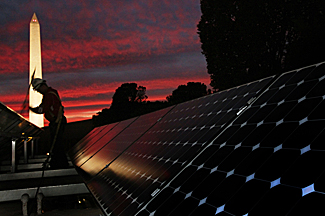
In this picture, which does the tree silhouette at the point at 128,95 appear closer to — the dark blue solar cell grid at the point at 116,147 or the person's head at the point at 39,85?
the dark blue solar cell grid at the point at 116,147

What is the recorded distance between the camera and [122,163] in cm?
870

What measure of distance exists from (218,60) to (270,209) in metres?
28.0

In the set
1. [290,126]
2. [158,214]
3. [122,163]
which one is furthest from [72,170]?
[290,126]

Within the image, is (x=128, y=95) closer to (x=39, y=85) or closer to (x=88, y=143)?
(x=88, y=143)

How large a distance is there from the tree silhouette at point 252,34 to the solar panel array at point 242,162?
2058cm

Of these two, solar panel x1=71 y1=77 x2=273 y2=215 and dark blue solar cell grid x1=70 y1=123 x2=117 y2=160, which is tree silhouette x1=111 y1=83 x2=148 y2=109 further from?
solar panel x1=71 y1=77 x2=273 y2=215

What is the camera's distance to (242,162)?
3961 mm

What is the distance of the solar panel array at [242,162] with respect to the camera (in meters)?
2.88

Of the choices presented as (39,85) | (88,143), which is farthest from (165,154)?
(88,143)

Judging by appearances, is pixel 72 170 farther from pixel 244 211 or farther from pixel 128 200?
pixel 244 211

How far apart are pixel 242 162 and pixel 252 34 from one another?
87.1 ft

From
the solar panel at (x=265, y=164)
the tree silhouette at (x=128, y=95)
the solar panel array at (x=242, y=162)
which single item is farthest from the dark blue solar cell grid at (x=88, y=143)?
the tree silhouette at (x=128, y=95)

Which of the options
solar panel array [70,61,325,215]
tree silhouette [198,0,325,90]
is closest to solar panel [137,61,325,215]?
solar panel array [70,61,325,215]

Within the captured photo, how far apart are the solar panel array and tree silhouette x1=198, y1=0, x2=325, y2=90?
2058cm
